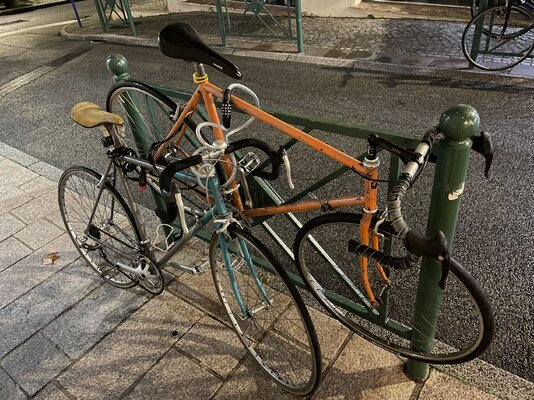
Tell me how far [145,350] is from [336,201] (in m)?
1.68

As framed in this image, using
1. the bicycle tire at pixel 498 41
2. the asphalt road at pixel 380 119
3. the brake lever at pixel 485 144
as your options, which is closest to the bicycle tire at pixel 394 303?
the asphalt road at pixel 380 119

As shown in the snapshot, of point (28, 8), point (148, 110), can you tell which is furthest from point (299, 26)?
point (28, 8)

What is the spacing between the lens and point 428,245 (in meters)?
1.49

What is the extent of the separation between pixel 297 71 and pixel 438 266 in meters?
6.11

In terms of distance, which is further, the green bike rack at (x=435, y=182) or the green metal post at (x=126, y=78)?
the green metal post at (x=126, y=78)

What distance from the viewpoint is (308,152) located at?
498 cm

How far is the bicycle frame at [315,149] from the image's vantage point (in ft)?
5.86

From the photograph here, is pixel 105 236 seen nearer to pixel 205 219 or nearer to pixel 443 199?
pixel 205 219

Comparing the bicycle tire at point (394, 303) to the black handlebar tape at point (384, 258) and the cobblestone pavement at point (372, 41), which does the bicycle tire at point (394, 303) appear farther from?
the cobblestone pavement at point (372, 41)

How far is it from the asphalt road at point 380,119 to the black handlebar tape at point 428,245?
1.54 meters

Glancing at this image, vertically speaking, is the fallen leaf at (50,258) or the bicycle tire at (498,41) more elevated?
the bicycle tire at (498,41)

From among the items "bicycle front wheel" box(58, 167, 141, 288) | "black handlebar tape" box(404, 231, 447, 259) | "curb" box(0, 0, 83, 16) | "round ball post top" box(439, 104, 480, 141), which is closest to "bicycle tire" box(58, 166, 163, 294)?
"bicycle front wheel" box(58, 167, 141, 288)

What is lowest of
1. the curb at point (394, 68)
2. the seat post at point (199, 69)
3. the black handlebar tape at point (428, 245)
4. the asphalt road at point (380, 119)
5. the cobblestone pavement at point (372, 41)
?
the asphalt road at point (380, 119)

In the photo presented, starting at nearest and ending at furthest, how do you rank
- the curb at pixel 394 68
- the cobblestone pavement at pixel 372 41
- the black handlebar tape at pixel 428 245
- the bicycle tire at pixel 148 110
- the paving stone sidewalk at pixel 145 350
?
1. the black handlebar tape at pixel 428 245
2. the paving stone sidewalk at pixel 145 350
3. the bicycle tire at pixel 148 110
4. the curb at pixel 394 68
5. the cobblestone pavement at pixel 372 41
